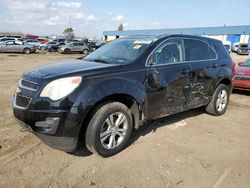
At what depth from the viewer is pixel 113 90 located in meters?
4.08

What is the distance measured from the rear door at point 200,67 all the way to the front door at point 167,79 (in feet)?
0.61

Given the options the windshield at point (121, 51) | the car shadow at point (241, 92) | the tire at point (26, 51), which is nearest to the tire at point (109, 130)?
the windshield at point (121, 51)

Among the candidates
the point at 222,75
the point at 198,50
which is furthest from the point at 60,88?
the point at 222,75

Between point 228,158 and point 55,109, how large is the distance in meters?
2.74

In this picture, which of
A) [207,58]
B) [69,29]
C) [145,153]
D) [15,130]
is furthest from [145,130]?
[69,29]

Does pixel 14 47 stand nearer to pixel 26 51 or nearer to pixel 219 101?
pixel 26 51

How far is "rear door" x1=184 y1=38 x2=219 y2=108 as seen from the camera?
18.1 feet

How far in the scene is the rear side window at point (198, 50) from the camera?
5516mm

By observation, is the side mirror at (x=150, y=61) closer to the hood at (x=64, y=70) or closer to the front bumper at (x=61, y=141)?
the hood at (x=64, y=70)

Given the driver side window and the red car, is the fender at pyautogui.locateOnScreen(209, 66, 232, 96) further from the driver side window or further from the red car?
the red car

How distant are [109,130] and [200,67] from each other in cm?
250

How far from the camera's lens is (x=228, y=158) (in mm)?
4406

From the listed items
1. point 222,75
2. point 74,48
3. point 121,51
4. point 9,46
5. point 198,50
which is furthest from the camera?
point 74,48

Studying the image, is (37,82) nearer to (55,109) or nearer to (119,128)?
(55,109)
